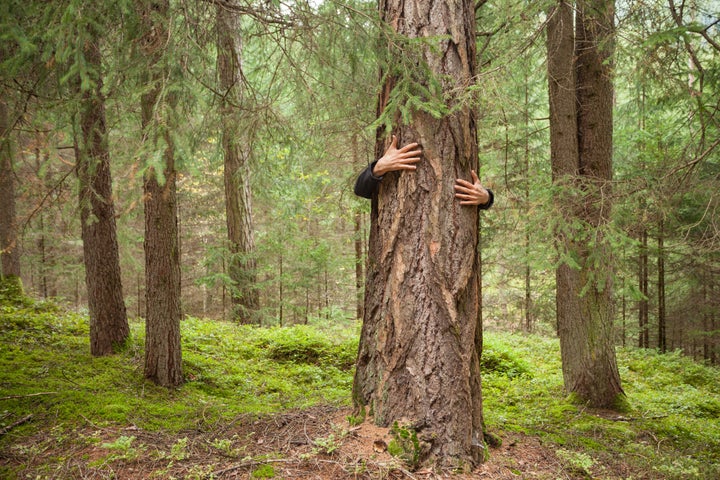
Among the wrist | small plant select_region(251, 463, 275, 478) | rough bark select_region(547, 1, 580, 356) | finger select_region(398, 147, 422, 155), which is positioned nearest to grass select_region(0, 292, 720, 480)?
small plant select_region(251, 463, 275, 478)

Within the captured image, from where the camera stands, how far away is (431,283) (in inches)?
134

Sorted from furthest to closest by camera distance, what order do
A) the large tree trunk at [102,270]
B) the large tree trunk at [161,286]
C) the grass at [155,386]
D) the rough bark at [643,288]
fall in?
the rough bark at [643,288] → the large tree trunk at [102,270] → the large tree trunk at [161,286] → the grass at [155,386]

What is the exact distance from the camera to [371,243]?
382 centimetres

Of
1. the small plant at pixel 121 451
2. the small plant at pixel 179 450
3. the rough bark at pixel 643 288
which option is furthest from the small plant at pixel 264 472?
the rough bark at pixel 643 288

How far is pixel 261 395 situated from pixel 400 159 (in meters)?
4.11

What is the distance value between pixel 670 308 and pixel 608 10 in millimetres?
12434

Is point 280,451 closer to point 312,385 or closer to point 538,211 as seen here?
point 312,385

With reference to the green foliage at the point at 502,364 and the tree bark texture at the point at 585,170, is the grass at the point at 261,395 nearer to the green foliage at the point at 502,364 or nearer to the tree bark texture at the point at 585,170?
the green foliage at the point at 502,364

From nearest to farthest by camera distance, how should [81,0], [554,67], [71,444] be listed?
[81,0] → [71,444] → [554,67]

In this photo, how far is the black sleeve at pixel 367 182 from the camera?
3.65 metres

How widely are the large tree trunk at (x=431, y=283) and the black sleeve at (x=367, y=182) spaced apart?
0.25ft

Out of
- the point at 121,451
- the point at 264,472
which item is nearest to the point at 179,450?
the point at 121,451

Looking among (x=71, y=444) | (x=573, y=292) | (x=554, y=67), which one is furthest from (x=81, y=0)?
(x=573, y=292)

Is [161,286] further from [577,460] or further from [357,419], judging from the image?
[577,460]
